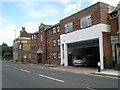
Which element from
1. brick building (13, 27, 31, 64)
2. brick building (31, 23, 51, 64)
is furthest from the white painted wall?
brick building (13, 27, 31, 64)

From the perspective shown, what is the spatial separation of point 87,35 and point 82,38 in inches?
50.5

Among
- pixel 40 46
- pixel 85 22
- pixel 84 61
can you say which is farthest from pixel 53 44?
pixel 85 22

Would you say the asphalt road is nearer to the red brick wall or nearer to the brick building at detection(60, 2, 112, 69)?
the brick building at detection(60, 2, 112, 69)

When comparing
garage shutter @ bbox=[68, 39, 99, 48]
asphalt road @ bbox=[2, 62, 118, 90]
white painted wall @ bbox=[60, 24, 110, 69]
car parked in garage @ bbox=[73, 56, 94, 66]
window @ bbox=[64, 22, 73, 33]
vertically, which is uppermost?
window @ bbox=[64, 22, 73, 33]

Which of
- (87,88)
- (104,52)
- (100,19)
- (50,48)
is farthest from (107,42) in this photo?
(50,48)

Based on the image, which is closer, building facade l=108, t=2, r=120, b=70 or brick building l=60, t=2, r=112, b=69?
building facade l=108, t=2, r=120, b=70

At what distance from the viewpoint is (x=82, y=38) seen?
27438mm

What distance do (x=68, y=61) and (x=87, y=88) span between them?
21896mm

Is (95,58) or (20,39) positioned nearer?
(95,58)

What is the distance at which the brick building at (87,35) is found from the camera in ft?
78.4

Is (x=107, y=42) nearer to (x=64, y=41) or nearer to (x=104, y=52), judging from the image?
(x=104, y=52)

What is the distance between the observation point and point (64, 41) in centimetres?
3250

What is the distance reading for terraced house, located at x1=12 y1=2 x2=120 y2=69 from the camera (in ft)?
78.7

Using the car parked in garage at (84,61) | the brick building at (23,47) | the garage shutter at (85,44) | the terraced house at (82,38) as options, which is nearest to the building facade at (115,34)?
the terraced house at (82,38)
